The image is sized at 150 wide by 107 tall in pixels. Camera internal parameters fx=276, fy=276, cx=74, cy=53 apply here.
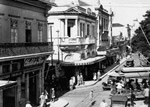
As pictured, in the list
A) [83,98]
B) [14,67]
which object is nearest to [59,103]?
[83,98]

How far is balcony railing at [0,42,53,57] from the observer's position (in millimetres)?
16237

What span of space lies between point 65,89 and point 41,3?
10625mm

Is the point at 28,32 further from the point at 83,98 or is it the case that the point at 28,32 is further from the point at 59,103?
the point at 83,98

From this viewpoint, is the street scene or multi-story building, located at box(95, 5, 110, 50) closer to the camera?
the street scene

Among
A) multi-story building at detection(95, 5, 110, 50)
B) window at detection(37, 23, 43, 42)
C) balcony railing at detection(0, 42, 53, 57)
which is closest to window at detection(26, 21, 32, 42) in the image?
balcony railing at detection(0, 42, 53, 57)

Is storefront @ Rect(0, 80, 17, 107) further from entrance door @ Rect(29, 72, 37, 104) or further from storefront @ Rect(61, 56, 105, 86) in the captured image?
storefront @ Rect(61, 56, 105, 86)

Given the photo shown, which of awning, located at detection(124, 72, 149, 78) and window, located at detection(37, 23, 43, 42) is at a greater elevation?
window, located at detection(37, 23, 43, 42)

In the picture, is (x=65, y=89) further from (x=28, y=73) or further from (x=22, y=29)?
(x=22, y=29)

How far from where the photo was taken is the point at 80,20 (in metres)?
36.4

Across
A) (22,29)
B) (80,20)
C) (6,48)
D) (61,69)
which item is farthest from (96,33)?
(6,48)

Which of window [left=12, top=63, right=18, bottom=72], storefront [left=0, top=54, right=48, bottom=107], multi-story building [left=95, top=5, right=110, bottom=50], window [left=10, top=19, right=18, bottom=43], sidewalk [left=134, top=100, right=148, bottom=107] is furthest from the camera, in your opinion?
multi-story building [left=95, top=5, right=110, bottom=50]

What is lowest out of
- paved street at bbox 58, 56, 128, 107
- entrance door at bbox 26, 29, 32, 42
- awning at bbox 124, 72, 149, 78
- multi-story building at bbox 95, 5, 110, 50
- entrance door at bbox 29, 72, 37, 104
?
paved street at bbox 58, 56, 128, 107

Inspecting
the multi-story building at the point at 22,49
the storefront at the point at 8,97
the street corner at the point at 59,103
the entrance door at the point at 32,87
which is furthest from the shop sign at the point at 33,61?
the street corner at the point at 59,103

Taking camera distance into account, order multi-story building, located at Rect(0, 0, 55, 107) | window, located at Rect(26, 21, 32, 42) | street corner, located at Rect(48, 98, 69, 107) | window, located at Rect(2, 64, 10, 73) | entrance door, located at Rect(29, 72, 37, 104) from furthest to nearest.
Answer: entrance door, located at Rect(29, 72, 37, 104) → street corner, located at Rect(48, 98, 69, 107) → window, located at Rect(26, 21, 32, 42) → window, located at Rect(2, 64, 10, 73) → multi-story building, located at Rect(0, 0, 55, 107)
